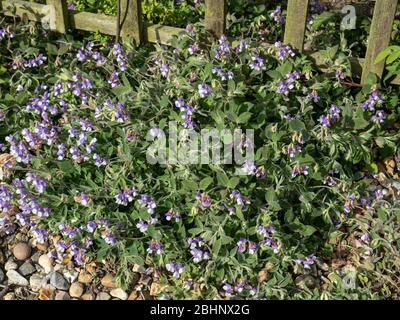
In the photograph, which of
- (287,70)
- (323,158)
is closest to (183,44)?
(287,70)

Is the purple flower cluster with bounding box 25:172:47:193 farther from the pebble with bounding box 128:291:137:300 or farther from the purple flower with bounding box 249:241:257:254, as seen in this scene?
the purple flower with bounding box 249:241:257:254

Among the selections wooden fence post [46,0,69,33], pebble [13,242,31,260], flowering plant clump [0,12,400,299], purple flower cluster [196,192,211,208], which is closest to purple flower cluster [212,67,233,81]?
flowering plant clump [0,12,400,299]

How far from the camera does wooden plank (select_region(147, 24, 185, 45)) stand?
3898 millimetres

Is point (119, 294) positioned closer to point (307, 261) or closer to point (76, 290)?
point (76, 290)

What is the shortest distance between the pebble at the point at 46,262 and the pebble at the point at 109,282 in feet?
1.02

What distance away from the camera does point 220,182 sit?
3.24 meters

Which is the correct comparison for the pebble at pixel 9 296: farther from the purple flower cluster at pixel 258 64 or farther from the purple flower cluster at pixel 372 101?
the purple flower cluster at pixel 372 101

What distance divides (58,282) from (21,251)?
30 cm

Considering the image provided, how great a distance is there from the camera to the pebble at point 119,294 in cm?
334

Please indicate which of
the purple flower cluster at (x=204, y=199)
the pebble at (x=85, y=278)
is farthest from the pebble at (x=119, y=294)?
the purple flower cluster at (x=204, y=199)

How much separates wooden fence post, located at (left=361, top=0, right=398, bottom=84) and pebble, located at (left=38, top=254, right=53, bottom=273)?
2.08 metres

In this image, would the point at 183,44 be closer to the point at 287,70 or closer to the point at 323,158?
the point at 287,70

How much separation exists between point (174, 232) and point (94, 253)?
0.44m

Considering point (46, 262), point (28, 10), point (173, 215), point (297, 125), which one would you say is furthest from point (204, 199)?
point (28, 10)
